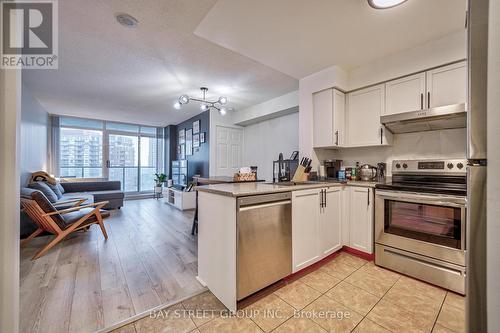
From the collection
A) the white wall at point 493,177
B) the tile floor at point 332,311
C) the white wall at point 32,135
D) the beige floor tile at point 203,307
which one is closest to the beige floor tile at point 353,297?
the tile floor at point 332,311

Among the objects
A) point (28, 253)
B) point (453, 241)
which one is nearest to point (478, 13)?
point (453, 241)

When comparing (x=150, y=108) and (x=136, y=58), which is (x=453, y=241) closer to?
(x=136, y=58)

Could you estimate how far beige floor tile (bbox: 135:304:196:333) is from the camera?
1.36 metres

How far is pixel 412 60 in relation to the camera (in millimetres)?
2299

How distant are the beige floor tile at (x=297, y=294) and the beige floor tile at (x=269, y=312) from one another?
57mm

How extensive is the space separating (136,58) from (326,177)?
320 centimetres

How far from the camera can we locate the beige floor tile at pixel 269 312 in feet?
4.65

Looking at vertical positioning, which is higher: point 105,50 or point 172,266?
point 105,50

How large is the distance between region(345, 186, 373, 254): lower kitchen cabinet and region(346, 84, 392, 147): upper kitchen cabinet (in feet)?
2.41

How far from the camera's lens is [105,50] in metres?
2.50

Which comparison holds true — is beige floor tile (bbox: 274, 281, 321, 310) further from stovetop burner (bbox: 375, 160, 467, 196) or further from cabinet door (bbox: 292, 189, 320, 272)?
stovetop burner (bbox: 375, 160, 467, 196)

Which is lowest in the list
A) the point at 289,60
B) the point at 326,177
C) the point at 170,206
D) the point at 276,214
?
the point at 170,206

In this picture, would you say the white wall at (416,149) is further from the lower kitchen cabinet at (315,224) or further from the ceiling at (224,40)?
the ceiling at (224,40)

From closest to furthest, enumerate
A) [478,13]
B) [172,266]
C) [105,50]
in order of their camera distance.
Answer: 1. [478,13]
2. [172,266]
3. [105,50]
